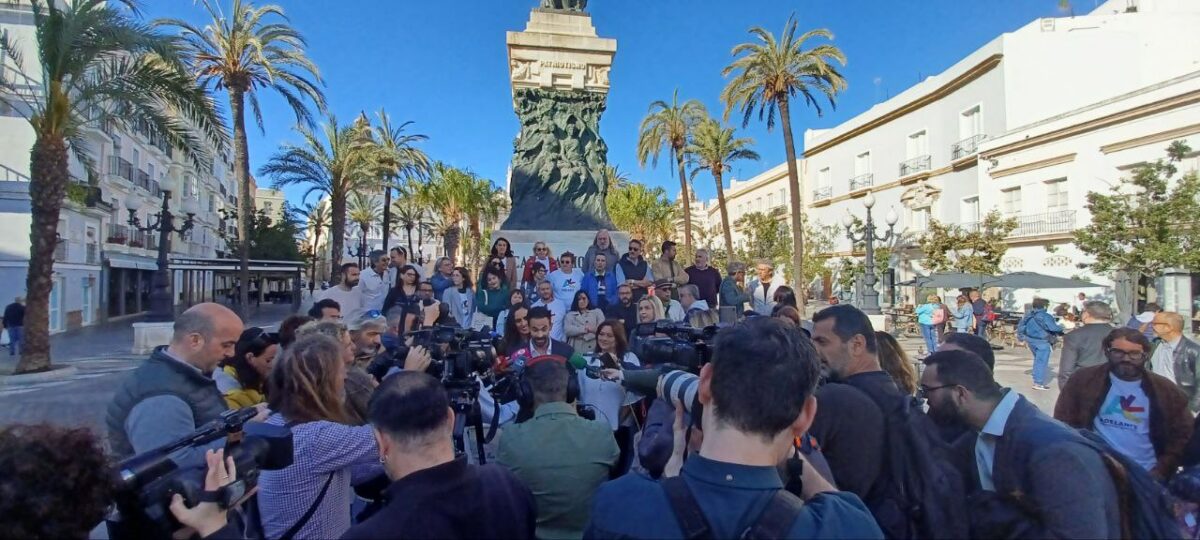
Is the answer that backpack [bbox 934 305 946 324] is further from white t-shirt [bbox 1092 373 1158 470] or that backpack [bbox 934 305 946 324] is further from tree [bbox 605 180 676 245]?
tree [bbox 605 180 676 245]

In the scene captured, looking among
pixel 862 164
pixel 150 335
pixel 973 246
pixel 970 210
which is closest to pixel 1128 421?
pixel 150 335

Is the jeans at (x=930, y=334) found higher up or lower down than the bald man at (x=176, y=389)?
lower down

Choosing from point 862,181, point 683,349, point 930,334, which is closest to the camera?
point 683,349

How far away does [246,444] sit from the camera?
1.90m

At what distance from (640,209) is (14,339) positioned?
34.0 meters

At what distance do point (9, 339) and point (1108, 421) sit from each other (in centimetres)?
2149

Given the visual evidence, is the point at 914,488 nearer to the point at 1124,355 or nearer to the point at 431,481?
the point at 431,481

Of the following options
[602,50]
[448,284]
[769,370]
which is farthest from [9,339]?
[769,370]

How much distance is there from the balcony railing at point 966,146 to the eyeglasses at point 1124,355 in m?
30.7

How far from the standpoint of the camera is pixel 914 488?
224cm

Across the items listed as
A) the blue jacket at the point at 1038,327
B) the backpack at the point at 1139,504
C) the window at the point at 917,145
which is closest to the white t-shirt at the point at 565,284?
the backpack at the point at 1139,504

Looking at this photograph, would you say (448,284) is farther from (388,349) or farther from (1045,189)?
(1045,189)

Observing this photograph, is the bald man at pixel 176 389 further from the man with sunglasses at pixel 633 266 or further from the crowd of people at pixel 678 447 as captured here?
the man with sunglasses at pixel 633 266

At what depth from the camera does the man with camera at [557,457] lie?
2795mm
